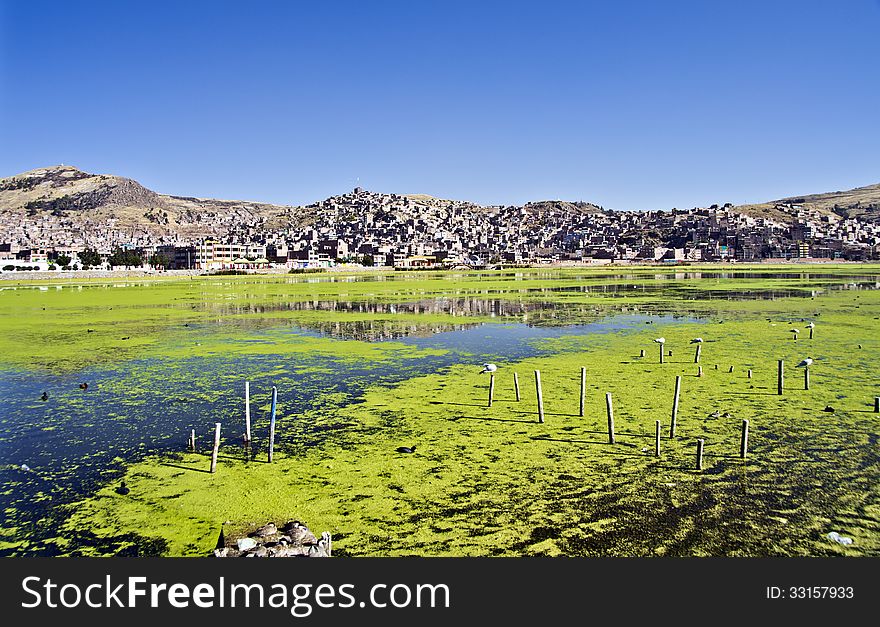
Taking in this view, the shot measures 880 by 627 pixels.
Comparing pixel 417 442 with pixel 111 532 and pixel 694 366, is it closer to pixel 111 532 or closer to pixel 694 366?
pixel 111 532

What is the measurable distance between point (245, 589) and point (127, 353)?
2407cm

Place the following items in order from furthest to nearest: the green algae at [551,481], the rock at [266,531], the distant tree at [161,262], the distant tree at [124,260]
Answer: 1. the distant tree at [161,262]
2. the distant tree at [124,260]
3. the green algae at [551,481]
4. the rock at [266,531]

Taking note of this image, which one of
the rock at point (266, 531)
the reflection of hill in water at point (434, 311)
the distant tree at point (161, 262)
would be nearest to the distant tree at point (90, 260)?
the distant tree at point (161, 262)

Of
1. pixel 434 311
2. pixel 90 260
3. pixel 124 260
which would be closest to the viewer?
pixel 434 311

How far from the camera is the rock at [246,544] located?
30.6 feet

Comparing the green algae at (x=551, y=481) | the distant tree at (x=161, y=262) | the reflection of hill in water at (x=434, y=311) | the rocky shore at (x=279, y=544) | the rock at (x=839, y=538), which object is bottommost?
the rock at (x=839, y=538)

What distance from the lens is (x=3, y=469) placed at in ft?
44.1

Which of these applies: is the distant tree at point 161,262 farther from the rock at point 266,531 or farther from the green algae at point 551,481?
the rock at point 266,531

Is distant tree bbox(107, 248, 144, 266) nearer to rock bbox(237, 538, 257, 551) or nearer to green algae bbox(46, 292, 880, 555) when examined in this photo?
green algae bbox(46, 292, 880, 555)

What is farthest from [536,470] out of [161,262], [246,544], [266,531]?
[161,262]

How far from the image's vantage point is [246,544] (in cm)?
938

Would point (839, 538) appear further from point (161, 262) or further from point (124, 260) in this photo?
point (124, 260)

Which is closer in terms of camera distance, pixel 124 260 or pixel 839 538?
pixel 839 538

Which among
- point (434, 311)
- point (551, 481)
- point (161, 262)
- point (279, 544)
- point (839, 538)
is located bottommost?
point (839, 538)
